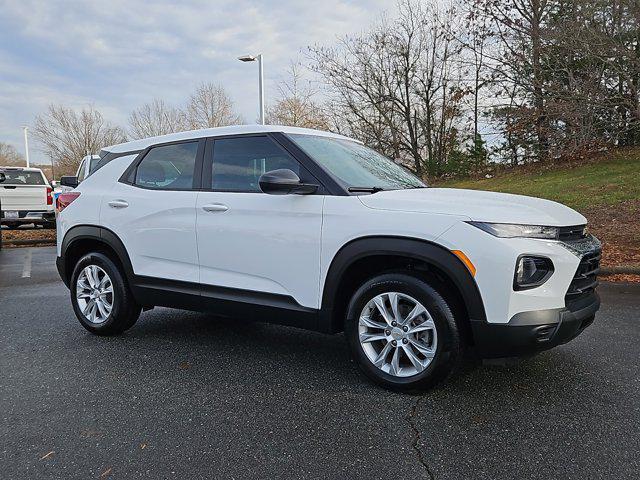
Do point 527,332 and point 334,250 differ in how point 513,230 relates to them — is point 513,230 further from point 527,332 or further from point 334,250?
point 334,250

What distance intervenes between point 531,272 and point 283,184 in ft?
5.14

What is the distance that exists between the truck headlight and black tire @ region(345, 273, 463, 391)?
452 millimetres

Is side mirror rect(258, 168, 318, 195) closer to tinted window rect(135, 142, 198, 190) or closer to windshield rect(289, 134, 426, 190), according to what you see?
windshield rect(289, 134, 426, 190)

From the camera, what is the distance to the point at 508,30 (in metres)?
16.0

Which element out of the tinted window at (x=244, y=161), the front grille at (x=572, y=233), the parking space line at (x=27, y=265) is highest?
the tinted window at (x=244, y=161)

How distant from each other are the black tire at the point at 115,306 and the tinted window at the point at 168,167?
794 mm

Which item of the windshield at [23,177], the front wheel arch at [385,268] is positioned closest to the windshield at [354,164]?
the front wheel arch at [385,268]

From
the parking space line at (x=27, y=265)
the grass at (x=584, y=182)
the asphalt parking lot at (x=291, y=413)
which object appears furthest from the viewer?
the grass at (x=584, y=182)

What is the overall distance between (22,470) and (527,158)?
2089 cm

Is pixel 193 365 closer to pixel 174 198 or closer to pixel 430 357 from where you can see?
pixel 174 198

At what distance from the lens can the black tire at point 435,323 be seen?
9.75ft

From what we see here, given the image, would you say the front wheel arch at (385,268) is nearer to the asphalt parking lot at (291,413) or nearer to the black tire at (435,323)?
the black tire at (435,323)

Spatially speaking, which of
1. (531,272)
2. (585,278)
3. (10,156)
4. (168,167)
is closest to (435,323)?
(531,272)

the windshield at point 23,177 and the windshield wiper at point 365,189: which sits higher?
the windshield at point 23,177
